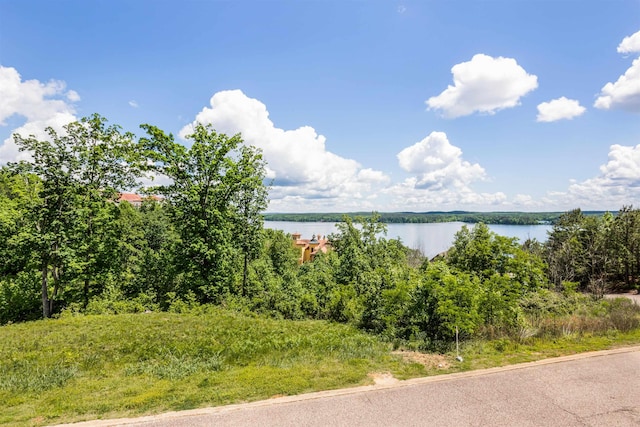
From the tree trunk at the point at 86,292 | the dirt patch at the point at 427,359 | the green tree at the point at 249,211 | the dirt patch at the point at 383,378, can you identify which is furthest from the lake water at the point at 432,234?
the dirt patch at the point at 383,378

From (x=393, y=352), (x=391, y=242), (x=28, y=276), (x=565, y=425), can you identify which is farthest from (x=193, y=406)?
(x=391, y=242)

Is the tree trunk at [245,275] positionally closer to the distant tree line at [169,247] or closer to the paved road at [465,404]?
the distant tree line at [169,247]

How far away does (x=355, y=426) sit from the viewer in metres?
4.53

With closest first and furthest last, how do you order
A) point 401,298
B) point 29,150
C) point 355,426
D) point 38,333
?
point 355,426 → point 401,298 → point 38,333 → point 29,150

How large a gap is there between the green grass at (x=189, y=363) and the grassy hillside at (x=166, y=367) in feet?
0.06

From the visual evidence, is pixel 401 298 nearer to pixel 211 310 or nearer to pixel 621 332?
pixel 621 332

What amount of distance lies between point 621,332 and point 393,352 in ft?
21.0

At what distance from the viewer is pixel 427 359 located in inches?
278

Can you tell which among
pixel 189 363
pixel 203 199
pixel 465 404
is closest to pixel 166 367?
pixel 189 363

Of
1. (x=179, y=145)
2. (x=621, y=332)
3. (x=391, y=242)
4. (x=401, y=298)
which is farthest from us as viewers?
(x=391, y=242)

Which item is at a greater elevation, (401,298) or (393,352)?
(401,298)

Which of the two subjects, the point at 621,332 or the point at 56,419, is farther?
the point at 621,332

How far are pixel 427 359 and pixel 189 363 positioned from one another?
5262 mm

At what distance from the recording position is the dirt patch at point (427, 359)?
667 cm
